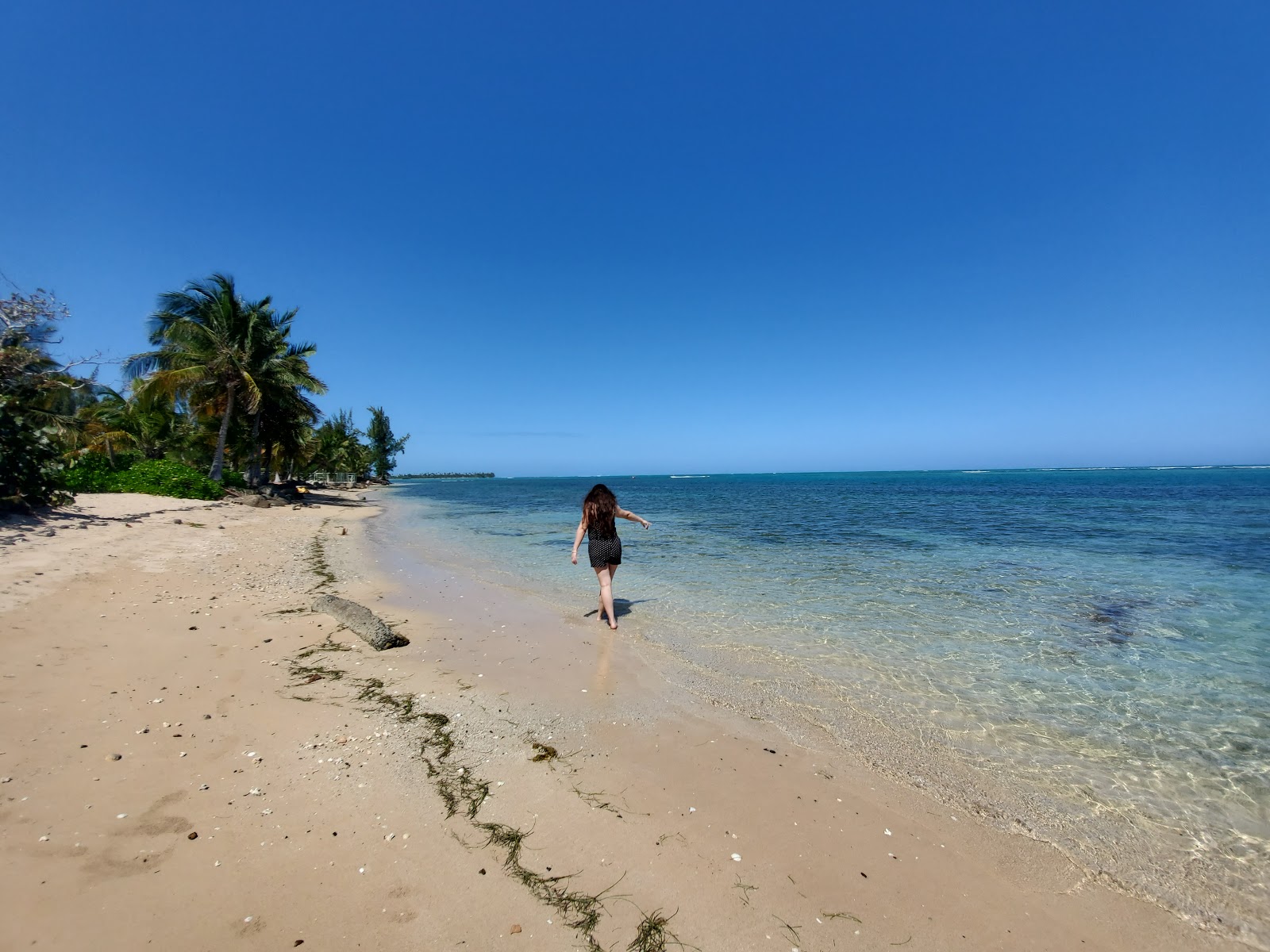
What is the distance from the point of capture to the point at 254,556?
13430 millimetres

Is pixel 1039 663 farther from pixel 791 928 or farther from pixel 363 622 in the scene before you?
pixel 363 622

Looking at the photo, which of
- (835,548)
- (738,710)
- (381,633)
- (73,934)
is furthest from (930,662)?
(835,548)

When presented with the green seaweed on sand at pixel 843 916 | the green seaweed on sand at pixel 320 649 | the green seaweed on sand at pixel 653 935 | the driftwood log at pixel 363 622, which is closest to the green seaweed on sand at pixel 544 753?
the green seaweed on sand at pixel 653 935

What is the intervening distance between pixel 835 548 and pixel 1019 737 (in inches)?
529

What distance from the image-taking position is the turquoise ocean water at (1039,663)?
406cm

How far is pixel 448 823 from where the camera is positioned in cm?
353

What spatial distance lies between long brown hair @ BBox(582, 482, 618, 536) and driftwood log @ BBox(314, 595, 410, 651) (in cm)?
351

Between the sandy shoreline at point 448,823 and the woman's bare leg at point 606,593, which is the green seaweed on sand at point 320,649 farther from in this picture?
the woman's bare leg at point 606,593

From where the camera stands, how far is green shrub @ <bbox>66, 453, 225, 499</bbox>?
65.1 feet

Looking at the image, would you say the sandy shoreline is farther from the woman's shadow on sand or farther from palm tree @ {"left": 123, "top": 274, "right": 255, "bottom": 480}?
palm tree @ {"left": 123, "top": 274, "right": 255, "bottom": 480}

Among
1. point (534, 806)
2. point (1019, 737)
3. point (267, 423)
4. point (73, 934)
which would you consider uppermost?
point (267, 423)

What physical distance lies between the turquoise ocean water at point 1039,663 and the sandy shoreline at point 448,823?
31.9 inches

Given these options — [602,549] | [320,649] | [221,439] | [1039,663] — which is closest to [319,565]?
[320,649]

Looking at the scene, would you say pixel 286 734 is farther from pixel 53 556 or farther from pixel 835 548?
pixel 835 548
